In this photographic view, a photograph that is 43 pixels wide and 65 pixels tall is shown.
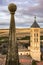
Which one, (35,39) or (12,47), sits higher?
(12,47)

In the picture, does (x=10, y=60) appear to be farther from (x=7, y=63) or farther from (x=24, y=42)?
(x=24, y=42)

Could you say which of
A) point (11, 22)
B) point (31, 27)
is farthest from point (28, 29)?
point (11, 22)

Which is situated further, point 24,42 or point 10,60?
point 24,42

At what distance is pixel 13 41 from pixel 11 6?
14.0 inches

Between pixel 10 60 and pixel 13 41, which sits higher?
pixel 13 41

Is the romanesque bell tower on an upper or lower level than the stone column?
lower

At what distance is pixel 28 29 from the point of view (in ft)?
111

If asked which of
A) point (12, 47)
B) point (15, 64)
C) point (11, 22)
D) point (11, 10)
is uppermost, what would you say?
point (11, 10)

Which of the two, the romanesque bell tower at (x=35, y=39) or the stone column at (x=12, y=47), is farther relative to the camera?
the romanesque bell tower at (x=35, y=39)

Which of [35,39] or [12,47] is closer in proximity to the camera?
[12,47]

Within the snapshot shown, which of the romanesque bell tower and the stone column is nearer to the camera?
the stone column

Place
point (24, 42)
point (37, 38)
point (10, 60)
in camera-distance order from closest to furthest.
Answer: point (10, 60) < point (37, 38) < point (24, 42)

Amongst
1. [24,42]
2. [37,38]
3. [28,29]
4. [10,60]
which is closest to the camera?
[10,60]

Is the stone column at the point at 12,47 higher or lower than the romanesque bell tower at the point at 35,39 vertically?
higher
